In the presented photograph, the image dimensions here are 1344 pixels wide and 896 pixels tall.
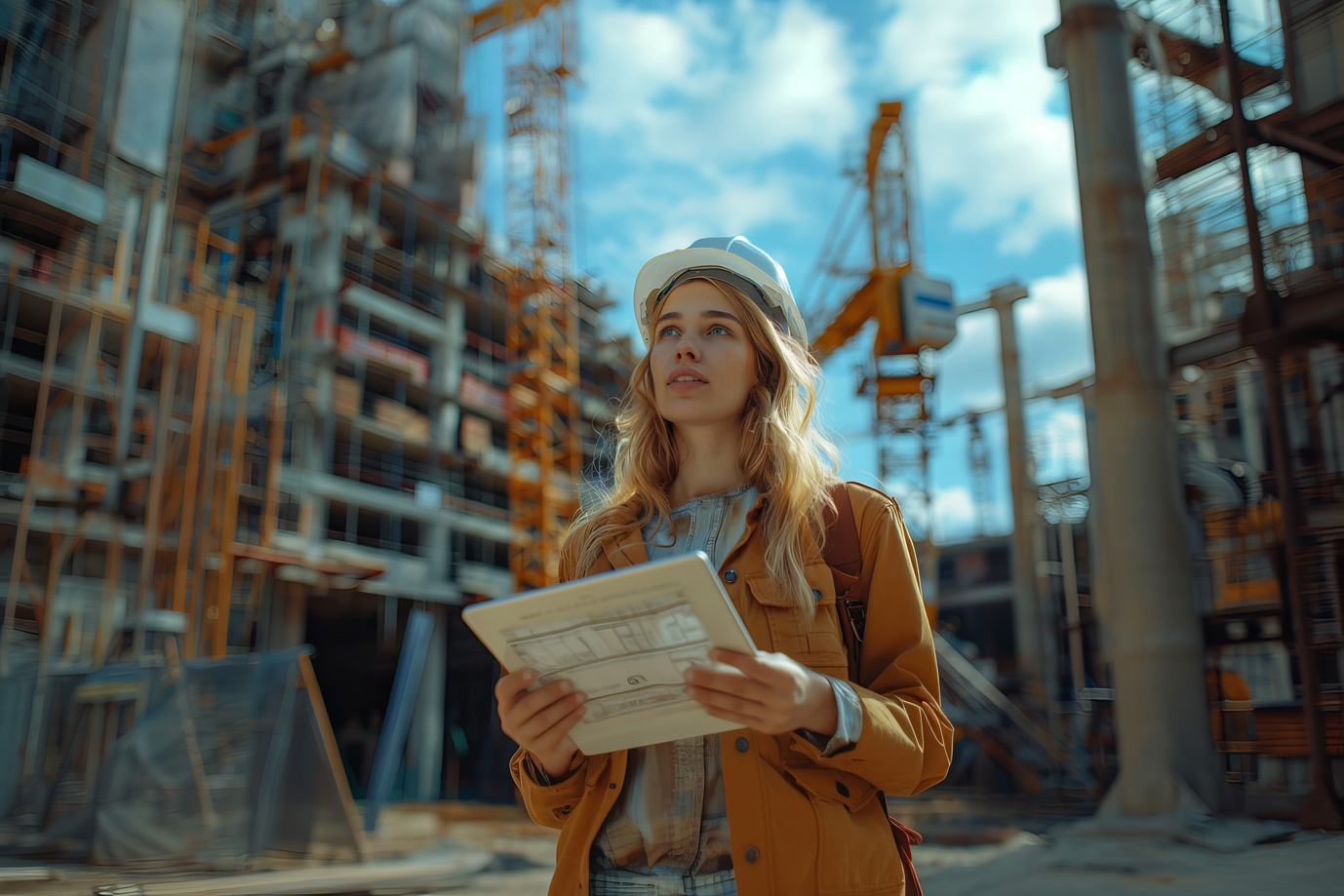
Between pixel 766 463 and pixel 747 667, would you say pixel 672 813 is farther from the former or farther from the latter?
pixel 766 463

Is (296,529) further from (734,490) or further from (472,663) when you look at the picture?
(734,490)

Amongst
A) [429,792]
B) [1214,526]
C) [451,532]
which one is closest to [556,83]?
[451,532]

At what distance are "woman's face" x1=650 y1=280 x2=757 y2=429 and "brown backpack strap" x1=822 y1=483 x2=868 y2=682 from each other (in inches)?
15.0

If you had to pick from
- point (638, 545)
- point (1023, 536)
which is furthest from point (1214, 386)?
point (1023, 536)

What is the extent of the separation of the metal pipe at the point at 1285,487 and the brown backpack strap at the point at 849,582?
862 cm

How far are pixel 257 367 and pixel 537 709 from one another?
87.2 feet

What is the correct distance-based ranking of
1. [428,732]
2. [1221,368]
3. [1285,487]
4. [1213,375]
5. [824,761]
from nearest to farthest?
[824,761], [1285,487], [1221,368], [1213,375], [428,732]

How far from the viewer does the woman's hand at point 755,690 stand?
1.48 m

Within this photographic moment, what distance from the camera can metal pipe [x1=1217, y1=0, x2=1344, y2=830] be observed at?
8344 millimetres

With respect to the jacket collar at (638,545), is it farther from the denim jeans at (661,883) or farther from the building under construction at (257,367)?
the building under construction at (257,367)

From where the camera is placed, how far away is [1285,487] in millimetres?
9031

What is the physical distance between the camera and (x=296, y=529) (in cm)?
2761

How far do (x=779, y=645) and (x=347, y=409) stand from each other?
30603 millimetres

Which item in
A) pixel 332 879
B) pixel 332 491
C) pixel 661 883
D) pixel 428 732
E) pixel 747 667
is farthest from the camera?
pixel 428 732
